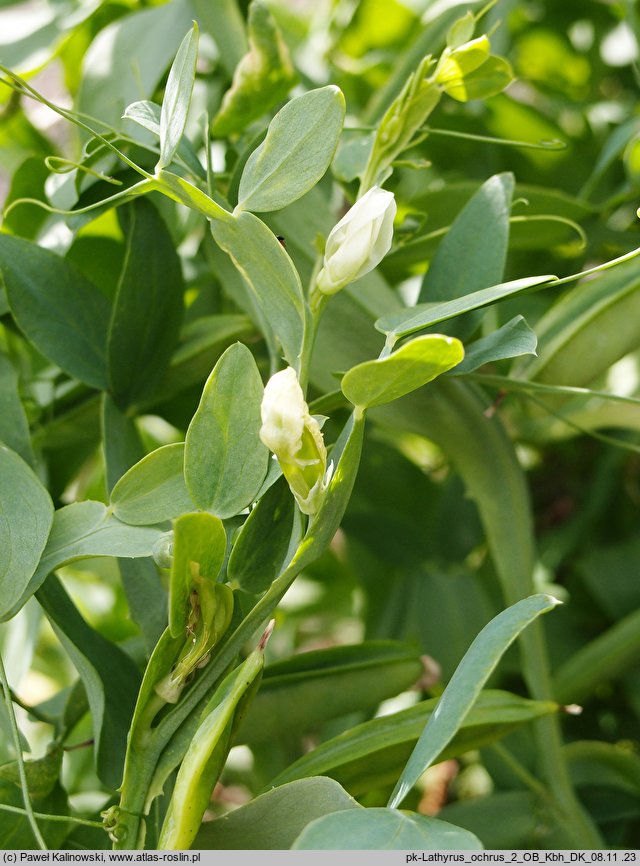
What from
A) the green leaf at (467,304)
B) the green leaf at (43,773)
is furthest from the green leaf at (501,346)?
the green leaf at (43,773)

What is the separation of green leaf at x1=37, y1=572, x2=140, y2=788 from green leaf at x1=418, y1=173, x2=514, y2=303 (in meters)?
0.13

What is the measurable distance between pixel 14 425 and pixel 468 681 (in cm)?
15

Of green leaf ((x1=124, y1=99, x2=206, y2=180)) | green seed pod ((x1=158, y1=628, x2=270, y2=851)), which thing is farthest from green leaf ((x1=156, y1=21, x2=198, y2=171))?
green seed pod ((x1=158, y1=628, x2=270, y2=851))

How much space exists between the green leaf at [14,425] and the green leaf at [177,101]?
0.31ft

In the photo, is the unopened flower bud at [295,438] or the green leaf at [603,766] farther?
the green leaf at [603,766]

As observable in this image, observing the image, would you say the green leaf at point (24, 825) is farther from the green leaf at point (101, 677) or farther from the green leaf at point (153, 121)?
the green leaf at point (153, 121)

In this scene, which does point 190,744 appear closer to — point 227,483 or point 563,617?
point 227,483

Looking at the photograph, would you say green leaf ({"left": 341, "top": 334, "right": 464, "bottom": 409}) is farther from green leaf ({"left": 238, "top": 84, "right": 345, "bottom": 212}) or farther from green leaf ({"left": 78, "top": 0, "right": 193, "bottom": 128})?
green leaf ({"left": 78, "top": 0, "right": 193, "bottom": 128})

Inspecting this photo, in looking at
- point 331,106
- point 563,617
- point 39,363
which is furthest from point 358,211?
point 563,617

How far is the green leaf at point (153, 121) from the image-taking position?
19 cm

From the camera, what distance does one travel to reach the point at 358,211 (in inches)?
7.3

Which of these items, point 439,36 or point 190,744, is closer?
point 190,744

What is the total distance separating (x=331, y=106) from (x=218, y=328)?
0.35 ft

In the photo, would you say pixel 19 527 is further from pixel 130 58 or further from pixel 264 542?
pixel 130 58
